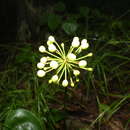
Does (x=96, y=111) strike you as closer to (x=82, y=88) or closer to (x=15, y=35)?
(x=82, y=88)

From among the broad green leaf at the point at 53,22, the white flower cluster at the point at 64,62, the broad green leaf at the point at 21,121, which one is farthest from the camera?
the broad green leaf at the point at 53,22

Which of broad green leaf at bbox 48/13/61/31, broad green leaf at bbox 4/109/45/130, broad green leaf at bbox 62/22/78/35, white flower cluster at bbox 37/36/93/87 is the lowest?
broad green leaf at bbox 4/109/45/130

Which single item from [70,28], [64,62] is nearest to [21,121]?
[64,62]

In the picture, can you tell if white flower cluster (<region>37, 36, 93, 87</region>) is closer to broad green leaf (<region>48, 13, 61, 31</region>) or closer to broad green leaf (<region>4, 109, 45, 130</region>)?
broad green leaf (<region>4, 109, 45, 130</region>)

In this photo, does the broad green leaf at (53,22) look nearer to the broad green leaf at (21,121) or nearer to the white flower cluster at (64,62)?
the white flower cluster at (64,62)

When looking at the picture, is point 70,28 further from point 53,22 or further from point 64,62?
point 64,62

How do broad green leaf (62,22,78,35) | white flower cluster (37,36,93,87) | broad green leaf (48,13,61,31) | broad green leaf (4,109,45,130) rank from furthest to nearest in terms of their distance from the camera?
broad green leaf (48,13,61,31) < broad green leaf (62,22,78,35) < broad green leaf (4,109,45,130) < white flower cluster (37,36,93,87)

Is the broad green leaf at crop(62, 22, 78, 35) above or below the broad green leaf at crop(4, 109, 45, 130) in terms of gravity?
above

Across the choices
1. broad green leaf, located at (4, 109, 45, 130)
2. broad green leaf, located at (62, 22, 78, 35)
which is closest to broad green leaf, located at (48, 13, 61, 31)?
broad green leaf, located at (62, 22, 78, 35)

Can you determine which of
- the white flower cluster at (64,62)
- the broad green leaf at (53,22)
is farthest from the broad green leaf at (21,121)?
the broad green leaf at (53,22)
